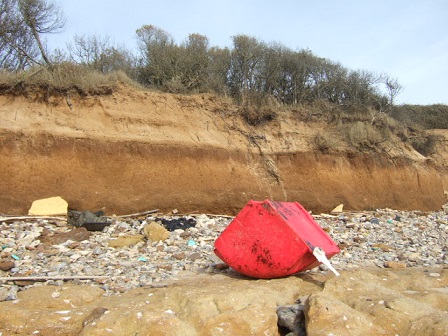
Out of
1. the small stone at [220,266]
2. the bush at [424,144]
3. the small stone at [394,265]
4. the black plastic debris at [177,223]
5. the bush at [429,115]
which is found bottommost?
the small stone at [394,265]

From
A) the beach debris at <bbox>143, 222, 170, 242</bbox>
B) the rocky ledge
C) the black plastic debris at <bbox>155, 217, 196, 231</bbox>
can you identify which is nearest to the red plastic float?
→ the rocky ledge

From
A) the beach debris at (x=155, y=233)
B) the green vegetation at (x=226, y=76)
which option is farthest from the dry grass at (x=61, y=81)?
the beach debris at (x=155, y=233)

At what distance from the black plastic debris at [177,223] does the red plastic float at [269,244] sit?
331cm

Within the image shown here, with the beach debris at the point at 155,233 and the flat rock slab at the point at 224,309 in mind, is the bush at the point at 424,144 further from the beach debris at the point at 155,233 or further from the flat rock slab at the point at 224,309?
the flat rock slab at the point at 224,309

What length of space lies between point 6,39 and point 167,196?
7.89 metres

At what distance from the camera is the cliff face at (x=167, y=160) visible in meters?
9.77

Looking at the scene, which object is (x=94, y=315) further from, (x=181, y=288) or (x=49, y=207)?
(x=49, y=207)

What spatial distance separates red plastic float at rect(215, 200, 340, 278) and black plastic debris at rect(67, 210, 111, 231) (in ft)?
11.7

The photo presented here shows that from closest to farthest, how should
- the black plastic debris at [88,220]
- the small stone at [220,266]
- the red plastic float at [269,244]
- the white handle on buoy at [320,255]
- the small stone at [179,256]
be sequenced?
the white handle on buoy at [320,255] < the red plastic float at [269,244] < the small stone at [220,266] < the small stone at [179,256] < the black plastic debris at [88,220]

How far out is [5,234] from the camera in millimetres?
7531

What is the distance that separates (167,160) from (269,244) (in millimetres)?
6315

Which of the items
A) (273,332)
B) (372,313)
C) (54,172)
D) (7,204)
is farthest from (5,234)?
(372,313)

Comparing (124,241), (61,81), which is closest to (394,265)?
(124,241)

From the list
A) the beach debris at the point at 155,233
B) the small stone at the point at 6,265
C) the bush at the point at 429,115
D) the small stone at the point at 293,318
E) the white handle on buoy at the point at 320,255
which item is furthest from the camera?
the bush at the point at 429,115
